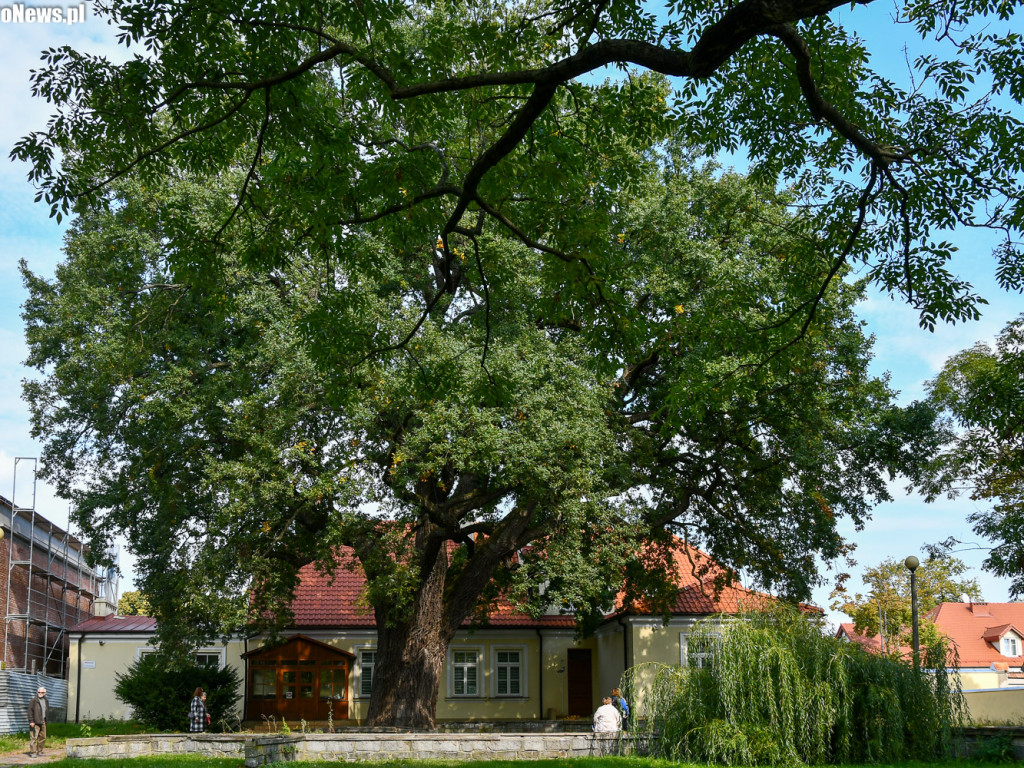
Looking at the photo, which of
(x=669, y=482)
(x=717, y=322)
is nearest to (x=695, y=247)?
(x=669, y=482)

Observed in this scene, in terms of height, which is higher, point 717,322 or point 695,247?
point 695,247

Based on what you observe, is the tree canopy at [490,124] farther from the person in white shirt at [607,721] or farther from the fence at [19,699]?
the fence at [19,699]

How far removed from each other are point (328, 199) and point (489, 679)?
2499cm

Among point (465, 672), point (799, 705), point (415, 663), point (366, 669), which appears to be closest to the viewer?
point (799, 705)

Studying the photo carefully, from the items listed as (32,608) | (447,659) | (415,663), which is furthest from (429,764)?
(32,608)

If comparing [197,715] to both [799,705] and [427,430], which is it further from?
[799,705]

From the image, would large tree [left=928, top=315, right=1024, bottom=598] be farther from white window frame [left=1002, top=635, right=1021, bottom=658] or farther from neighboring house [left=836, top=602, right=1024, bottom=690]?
white window frame [left=1002, top=635, right=1021, bottom=658]

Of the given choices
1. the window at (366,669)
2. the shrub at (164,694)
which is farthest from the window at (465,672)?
the shrub at (164,694)

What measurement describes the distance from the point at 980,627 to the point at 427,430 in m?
52.7

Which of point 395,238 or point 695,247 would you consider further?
point 695,247

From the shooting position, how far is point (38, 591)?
33094mm

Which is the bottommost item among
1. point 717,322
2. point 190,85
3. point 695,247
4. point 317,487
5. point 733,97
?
point 317,487

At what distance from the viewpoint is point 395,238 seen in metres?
9.65

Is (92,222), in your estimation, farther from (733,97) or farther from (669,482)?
(733,97)
